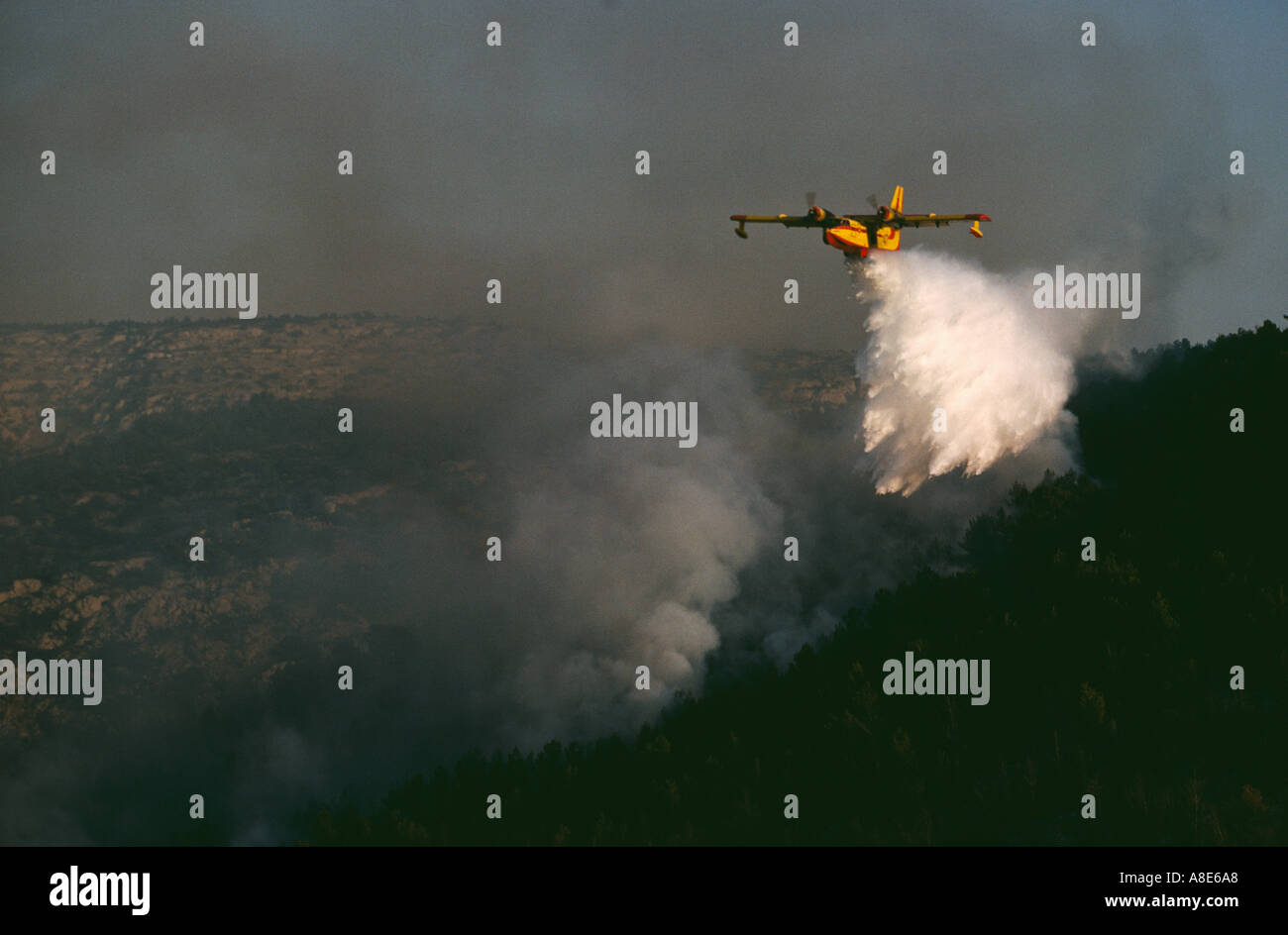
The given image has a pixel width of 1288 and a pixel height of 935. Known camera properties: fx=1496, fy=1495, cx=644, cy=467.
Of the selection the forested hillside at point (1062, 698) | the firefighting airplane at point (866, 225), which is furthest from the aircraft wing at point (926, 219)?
the forested hillside at point (1062, 698)

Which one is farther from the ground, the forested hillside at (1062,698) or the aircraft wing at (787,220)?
the aircraft wing at (787,220)

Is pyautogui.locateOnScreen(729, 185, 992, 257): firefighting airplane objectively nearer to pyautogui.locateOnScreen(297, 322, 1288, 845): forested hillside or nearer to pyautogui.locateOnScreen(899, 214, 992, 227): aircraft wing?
pyautogui.locateOnScreen(899, 214, 992, 227): aircraft wing

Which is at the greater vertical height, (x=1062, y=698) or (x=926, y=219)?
(x=926, y=219)

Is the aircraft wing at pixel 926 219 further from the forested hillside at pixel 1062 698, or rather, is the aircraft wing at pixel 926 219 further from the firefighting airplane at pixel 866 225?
the forested hillside at pixel 1062 698

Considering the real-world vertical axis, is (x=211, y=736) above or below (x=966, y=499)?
below

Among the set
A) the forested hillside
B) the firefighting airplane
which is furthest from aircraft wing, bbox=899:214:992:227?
the forested hillside

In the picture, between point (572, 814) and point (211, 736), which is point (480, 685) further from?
point (572, 814)

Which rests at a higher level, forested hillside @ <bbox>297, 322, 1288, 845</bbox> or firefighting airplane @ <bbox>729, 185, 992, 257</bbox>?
firefighting airplane @ <bbox>729, 185, 992, 257</bbox>

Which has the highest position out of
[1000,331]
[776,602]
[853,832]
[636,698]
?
[1000,331]

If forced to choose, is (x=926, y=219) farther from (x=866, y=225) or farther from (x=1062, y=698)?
(x=1062, y=698)

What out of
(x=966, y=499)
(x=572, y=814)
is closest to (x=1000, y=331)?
(x=966, y=499)

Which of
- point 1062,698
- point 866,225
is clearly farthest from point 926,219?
point 1062,698
